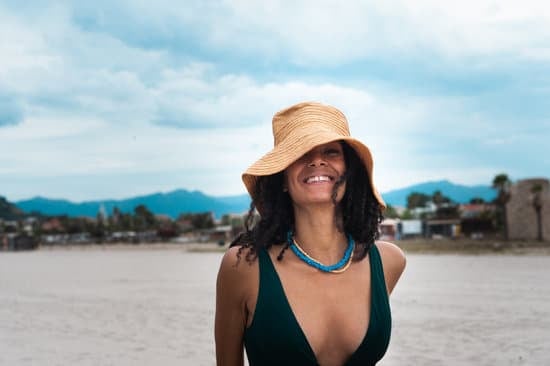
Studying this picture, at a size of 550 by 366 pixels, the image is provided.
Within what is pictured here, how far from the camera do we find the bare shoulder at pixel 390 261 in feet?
8.46

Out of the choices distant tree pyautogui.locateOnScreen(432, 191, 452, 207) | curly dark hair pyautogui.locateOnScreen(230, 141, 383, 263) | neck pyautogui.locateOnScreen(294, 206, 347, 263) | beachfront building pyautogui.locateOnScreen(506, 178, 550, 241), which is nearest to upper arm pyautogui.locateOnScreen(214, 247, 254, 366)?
curly dark hair pyautogui.locateOnScreen(230, 141, 383, 263)

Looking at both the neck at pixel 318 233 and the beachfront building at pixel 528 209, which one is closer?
the neck at pixel 318 233

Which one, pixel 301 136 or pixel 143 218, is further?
pixel 143 218

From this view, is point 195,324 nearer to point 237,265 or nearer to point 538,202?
point 237,265

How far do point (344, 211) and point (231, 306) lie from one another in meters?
0.52

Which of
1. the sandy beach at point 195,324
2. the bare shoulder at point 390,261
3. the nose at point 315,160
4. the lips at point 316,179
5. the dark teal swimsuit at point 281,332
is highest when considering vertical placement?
the nose at point 315,160

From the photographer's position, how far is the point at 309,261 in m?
2.39

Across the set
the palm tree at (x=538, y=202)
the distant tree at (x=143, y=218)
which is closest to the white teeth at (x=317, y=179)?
the palm tree at (x=538, y=202)

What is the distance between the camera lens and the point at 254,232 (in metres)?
2.49

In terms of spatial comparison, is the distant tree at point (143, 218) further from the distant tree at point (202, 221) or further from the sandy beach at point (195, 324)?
the sandy beach at point (195, 324)

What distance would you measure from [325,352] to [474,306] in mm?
14462

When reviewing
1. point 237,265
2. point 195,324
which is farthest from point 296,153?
point 195,324

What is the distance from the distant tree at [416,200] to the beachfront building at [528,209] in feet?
254

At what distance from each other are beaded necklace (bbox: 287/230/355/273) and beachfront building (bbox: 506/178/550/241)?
2050 inches
